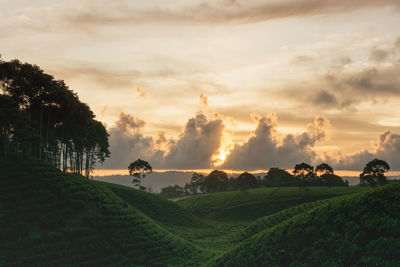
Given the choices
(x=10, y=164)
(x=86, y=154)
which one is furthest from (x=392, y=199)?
(x=86, y=154)

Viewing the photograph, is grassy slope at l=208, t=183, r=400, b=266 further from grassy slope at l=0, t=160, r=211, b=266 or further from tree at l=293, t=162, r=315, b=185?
tree at l=293, t=162, r=315, b=185

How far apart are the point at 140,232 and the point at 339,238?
29765 millimetres

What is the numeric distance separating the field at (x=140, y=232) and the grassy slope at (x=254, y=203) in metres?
47.5

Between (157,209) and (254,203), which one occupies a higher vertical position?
(157,209)

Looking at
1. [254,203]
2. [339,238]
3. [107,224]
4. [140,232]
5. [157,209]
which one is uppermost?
[339,238]

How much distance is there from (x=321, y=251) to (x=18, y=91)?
6735 cm


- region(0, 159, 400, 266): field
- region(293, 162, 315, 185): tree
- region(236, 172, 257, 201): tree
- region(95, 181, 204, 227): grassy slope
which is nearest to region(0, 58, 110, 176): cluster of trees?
region(0, 159, 400, 266): field

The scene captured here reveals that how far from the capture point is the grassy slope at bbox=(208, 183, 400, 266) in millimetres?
24103

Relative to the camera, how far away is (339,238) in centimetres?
2670

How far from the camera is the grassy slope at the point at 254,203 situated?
360 feet

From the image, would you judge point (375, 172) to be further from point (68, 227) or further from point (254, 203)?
point (68, 227)

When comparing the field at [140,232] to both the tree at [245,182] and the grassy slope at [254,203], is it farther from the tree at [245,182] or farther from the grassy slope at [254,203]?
the tree at [245,182]

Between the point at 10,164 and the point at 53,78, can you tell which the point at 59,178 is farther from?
the point at 53,78

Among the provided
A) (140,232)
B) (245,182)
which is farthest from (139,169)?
(140,232)
